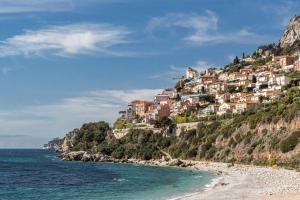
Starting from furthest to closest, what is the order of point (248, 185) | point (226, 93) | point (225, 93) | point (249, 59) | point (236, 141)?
point (249, 59)
point (225, 93)
point (226, 93)
point (236, 141)
point (248, 185)

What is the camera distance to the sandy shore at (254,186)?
38.0 metres

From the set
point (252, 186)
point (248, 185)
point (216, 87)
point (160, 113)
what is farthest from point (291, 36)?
point (252, 186)

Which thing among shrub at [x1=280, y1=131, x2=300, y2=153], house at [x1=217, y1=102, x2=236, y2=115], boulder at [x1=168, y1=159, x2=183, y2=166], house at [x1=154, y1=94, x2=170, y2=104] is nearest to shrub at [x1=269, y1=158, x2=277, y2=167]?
shrub at [x1=280, y1=131, x2=300, y2=153]

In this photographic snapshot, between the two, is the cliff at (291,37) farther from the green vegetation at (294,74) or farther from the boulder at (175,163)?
the boulder at (175,163)

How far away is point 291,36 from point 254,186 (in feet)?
461

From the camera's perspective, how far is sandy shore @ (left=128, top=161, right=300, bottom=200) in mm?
38094

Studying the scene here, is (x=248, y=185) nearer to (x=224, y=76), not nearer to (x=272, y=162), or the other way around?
(x=272, y=162)

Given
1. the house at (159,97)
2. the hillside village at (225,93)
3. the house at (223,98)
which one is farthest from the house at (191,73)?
the house at (223,98)

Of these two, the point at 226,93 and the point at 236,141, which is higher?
the point at 226,93

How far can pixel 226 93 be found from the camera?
129750 mm

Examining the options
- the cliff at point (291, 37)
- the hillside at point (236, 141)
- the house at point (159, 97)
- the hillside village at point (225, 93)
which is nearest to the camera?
the hillside at point (236, 141)

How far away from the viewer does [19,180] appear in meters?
65.6

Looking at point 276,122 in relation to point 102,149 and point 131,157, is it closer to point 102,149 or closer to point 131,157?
point 131,157

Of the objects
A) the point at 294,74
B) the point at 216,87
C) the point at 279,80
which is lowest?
the point at 279,80
